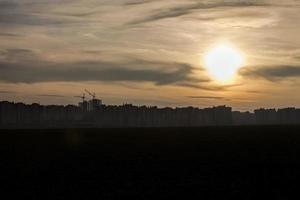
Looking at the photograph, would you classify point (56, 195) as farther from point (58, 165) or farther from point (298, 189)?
point (58, 165)

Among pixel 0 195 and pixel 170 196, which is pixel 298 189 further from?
pixel 0 195

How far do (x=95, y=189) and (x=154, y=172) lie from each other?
30.3 feet

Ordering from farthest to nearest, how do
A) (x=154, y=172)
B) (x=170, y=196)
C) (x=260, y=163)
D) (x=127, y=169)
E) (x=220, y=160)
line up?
(x=220, y=160) → (x=260, y=163) → (x=127, y=169) → (x=154, y=172) → (x=170, y=196)

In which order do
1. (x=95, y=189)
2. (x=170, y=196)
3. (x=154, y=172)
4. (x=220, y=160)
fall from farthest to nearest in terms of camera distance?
(x=220, y=160) → (x=154, y=172) → (x=95, y=189) → (x=170, y=196)

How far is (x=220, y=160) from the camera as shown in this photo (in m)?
50.2

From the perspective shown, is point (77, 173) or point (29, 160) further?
point (29, 160)

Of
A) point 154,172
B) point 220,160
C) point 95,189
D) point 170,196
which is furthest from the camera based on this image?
point 220,160

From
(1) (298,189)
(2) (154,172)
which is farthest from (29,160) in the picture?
(1) (298,189)

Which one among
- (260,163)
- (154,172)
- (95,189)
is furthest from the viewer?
(260,163)

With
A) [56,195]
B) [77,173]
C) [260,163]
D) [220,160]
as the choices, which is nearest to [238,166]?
[260,163]

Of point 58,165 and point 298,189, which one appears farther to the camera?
point 58,165

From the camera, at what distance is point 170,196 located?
28188 mm

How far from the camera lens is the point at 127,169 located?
4250 cm

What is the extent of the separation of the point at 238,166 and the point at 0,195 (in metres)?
21.6
